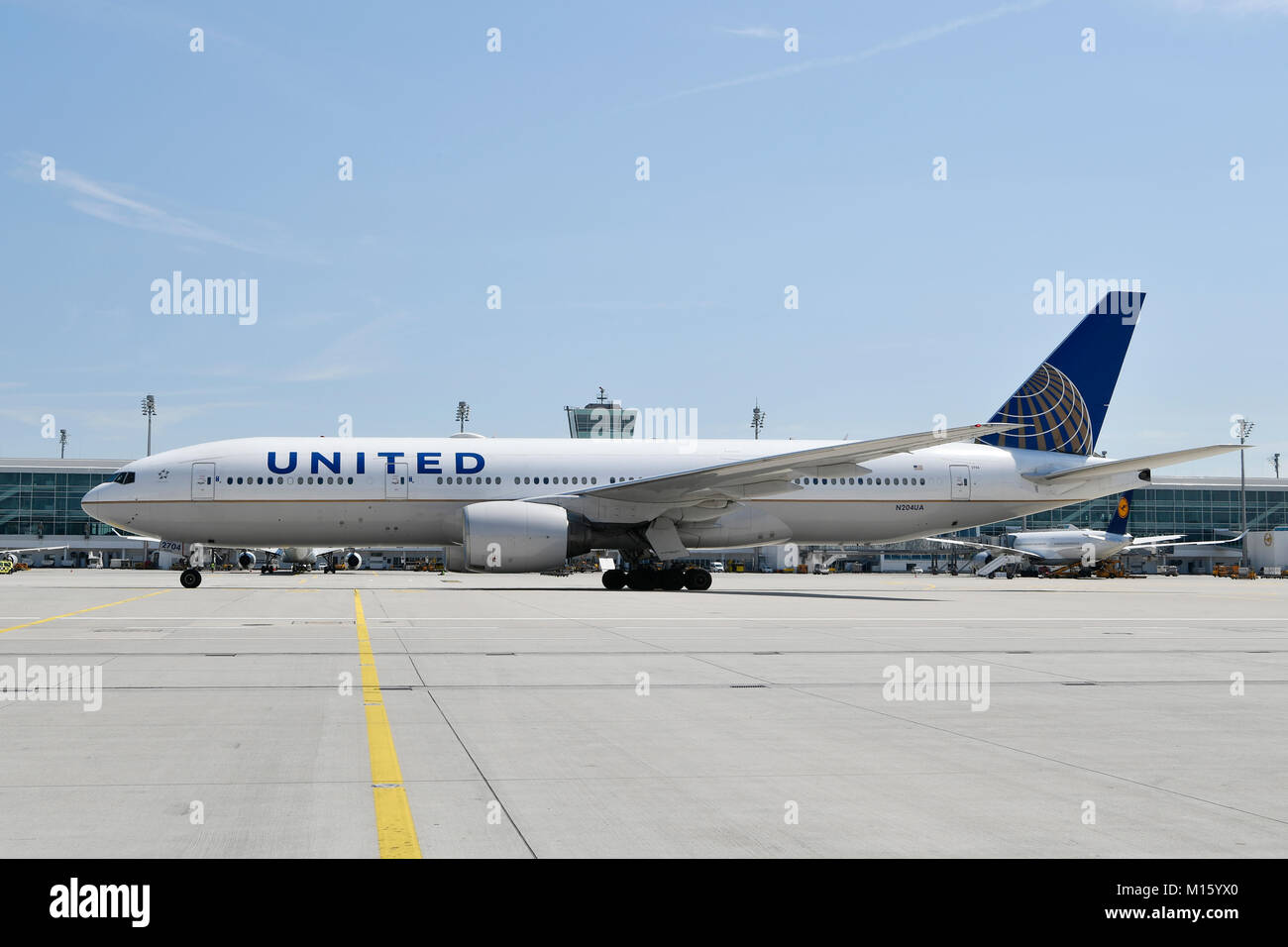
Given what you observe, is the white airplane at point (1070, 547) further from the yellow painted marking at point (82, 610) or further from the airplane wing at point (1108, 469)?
the yellow painted marking at point (82, 610)

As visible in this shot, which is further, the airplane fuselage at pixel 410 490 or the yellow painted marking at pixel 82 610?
the airplane fuselage at pixel 410 490

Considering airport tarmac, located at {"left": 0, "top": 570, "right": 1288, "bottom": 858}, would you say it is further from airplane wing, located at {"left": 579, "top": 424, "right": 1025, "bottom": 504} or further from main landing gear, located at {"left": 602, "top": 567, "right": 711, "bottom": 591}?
main landing gear, located at {"left": 602, "top": 567, "right": 711, "bottom": 591}

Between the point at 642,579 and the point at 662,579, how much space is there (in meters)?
0.61

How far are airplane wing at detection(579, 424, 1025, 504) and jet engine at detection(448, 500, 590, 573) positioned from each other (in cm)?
223

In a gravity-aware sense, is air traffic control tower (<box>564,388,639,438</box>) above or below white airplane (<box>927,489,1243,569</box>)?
above

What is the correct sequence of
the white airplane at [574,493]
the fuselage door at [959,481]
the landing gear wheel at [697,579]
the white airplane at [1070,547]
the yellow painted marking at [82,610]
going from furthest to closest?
the white airplane at [1070,547] < the fuselage door at [959,481] < the landing gear wheel at [697,579] < the white airplane at [574,493] < the yellow painted marking at [82,610]

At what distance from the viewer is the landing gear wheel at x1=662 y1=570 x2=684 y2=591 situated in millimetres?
33031

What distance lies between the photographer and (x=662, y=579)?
1299 inches

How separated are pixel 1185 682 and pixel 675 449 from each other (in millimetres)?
23795

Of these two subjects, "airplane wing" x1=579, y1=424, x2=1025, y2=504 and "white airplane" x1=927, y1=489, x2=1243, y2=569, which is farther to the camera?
"white airplane" x1=927, y1=489, x2=1243, y2=569

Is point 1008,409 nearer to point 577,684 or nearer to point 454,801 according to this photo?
point 577,684

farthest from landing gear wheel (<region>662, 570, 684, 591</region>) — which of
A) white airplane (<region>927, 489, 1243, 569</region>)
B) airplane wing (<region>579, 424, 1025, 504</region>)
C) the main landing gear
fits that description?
white airplane (<region>927, 489, 1243, 569</region>)

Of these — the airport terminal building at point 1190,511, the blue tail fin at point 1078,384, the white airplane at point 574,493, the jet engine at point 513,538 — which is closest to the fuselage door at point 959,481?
the white airplane at point 574,493

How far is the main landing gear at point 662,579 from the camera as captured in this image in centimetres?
3303
